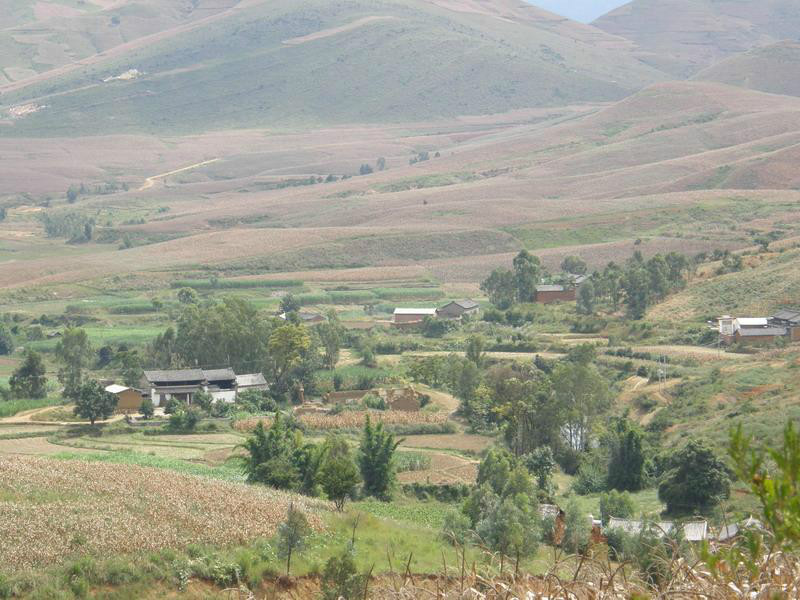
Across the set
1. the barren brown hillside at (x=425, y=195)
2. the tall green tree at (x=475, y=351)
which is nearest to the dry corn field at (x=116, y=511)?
the tall green tree at (x=475, y=351)

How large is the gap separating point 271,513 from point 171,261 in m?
75.0

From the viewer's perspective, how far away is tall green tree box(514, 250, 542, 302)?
72250 millimetres

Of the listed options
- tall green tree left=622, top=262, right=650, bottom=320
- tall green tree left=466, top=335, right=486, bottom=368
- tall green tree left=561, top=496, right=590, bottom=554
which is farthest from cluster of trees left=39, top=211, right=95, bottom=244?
tall green tree left=561, top=496, right=590, bottom=554

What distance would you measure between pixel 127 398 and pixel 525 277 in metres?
30.0

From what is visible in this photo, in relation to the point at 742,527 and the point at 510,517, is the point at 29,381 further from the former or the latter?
the point at 742,527

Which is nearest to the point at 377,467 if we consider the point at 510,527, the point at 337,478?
the point at 337,478

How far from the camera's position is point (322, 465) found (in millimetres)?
30281

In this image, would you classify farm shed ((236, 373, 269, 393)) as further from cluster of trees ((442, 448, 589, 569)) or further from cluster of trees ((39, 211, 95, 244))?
cluster of trees ((39, 211, 95, 244))

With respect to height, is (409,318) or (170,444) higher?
(409,318)

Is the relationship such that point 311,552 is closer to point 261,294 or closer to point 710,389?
point 710,389

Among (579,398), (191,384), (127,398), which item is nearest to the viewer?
(579,398)

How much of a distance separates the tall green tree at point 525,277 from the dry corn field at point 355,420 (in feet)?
83.9

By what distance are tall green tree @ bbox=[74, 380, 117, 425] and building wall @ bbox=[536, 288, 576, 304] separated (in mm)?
32655

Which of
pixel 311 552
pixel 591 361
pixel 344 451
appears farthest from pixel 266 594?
pixel 591 361
